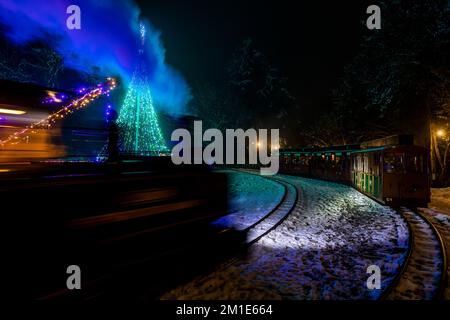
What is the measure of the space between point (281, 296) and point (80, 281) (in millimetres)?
3157

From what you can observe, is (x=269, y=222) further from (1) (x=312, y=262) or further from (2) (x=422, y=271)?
(2) (x=422, y=271)

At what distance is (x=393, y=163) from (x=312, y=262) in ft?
27.0

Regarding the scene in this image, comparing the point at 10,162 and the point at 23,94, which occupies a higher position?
the point at 23,94

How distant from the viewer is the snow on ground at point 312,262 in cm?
430

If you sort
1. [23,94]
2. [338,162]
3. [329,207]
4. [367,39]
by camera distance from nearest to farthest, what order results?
[23,94] < [329,207] < [367,39] < [338,162]

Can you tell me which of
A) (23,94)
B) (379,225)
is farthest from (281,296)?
(379,225)

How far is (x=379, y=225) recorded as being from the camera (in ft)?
27.8

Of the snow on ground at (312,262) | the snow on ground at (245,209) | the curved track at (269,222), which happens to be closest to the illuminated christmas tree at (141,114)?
the snow on ground at (245,209)

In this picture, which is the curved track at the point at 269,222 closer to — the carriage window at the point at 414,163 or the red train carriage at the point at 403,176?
the red train carriage at the point at 403,176

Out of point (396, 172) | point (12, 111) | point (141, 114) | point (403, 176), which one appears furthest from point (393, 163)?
point (141, 114)

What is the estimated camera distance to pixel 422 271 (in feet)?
17.0

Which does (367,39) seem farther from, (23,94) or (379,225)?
(23,94)

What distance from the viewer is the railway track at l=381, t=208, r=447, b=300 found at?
4340 mm

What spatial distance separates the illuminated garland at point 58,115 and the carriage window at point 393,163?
11556mm
